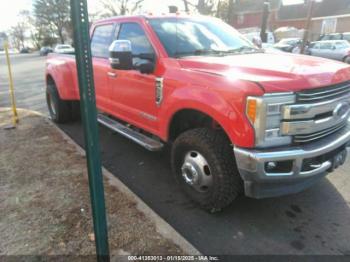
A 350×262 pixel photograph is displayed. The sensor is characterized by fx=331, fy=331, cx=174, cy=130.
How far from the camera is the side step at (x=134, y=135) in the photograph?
384 centimetres

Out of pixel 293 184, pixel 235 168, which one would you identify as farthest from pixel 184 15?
pixel 293 184

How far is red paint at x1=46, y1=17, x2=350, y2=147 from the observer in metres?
2.66

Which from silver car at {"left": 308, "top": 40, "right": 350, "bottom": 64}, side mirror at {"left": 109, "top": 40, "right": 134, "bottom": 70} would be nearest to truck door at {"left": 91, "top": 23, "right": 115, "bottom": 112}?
side mirror at {"left": 109, "top": 40, "right": 134, "bottom": 70}

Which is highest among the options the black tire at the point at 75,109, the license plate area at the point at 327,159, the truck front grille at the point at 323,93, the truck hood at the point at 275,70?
the truck hood at the point at 275,70

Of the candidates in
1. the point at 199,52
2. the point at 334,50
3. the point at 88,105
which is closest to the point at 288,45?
the point at 334,50

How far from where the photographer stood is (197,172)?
3.22 meters

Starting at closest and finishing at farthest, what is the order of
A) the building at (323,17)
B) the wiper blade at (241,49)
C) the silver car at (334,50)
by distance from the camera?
the wiper blade at (241,49), the silver car at (334,50), the building at (323,17)

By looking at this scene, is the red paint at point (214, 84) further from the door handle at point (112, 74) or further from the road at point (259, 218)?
the road at point (259, 218)

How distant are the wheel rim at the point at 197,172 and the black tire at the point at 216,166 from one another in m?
0.04


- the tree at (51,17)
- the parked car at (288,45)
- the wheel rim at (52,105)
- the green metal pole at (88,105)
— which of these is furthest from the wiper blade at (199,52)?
the tree at (51,17)

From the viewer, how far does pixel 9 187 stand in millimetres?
3646

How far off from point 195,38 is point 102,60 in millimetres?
1654

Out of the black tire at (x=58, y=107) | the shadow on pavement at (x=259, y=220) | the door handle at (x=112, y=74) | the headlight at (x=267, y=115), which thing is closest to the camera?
the headlight at (x=267, y=115)

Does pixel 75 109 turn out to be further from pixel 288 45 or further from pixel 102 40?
pixel 288 45
